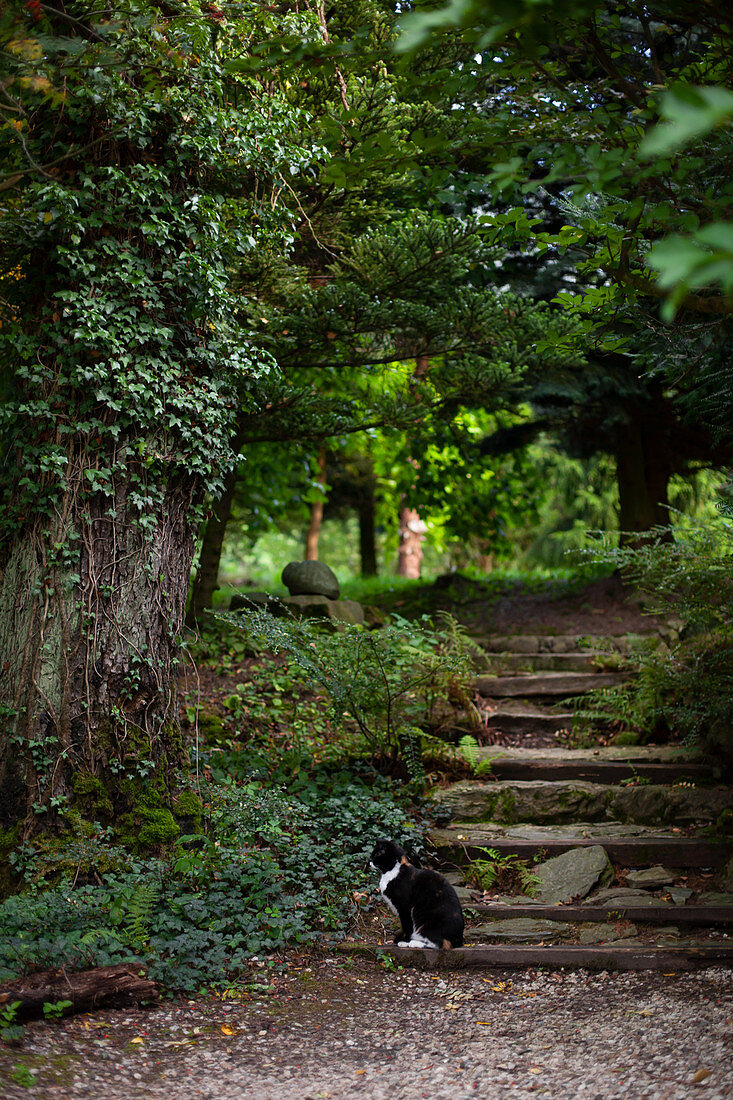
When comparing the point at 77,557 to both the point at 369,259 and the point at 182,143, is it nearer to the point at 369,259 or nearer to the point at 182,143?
the point at 182,143

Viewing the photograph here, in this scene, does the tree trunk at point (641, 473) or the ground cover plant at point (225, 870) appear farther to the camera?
the tree trunk at point (641, 473)

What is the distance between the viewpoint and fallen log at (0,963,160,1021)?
3.19 m

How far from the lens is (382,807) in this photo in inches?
205

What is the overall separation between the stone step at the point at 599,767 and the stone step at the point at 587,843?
0.44m

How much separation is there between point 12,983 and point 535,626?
23.5 feet

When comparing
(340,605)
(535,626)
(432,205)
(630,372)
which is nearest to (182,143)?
(432,205)

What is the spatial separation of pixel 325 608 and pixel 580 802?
11.6ft

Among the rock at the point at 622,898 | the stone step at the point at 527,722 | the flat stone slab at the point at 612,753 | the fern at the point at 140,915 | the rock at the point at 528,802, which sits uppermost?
the stone step at the point at 527,722

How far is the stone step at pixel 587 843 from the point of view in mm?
4938

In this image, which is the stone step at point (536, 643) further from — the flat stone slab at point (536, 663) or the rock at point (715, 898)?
the rock at point (715, 898)

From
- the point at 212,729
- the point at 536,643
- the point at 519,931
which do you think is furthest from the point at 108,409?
the point at 536,643

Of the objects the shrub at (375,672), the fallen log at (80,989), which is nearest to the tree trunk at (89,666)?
the fallen log at (80,989)

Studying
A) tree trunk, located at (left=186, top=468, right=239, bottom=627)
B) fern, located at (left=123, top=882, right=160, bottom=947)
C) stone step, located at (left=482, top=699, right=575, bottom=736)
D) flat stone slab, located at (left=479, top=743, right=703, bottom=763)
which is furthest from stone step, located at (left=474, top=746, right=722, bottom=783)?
tree trunk, located at (left=186, top=468, right=239, bottom=627)

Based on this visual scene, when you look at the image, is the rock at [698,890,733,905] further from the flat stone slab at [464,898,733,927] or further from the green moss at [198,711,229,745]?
the green moss at [198,711,229,745]
